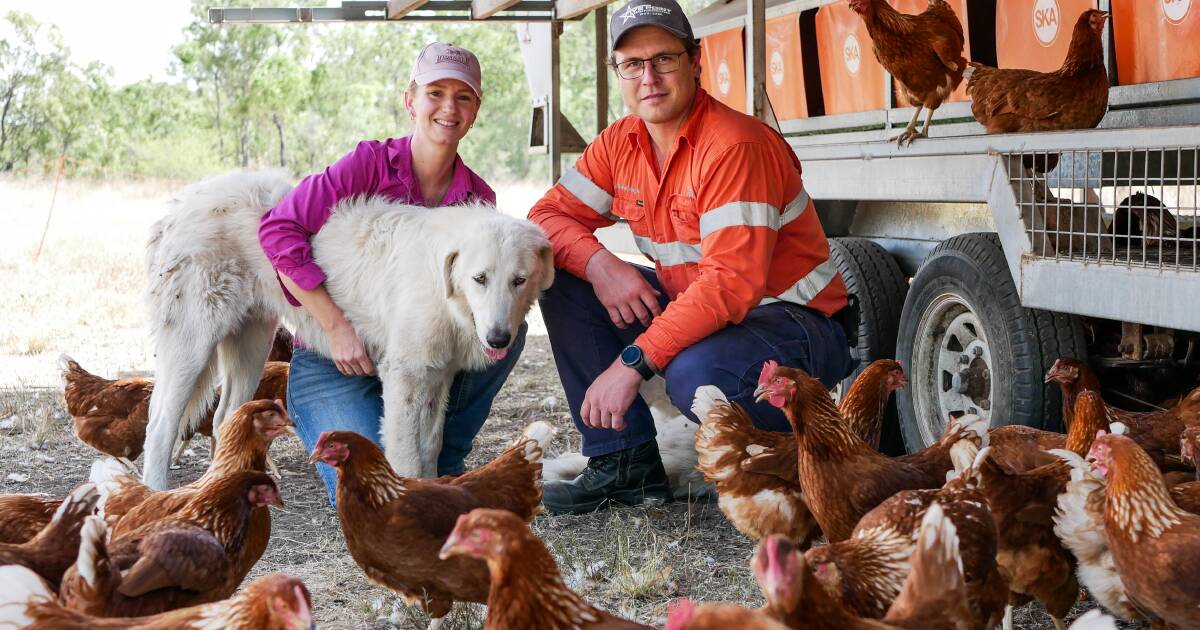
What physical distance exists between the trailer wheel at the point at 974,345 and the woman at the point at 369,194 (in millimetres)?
1954

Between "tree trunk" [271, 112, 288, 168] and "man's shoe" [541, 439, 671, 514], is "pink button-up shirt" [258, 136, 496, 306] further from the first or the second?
"tree trunk" [271, 112, 288, 168]

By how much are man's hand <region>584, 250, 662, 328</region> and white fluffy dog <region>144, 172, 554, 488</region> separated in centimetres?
24

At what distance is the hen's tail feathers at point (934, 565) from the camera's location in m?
2.51

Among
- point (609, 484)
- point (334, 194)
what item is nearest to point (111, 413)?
point (334, 194)

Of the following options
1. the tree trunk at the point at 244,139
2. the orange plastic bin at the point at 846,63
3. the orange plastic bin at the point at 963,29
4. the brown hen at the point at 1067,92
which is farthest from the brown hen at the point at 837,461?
the tree trunk at the point at 244,139

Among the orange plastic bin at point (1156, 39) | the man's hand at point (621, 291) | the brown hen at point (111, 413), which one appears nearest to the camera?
the man's hand at point (621, 291)

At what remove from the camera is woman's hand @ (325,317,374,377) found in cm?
500

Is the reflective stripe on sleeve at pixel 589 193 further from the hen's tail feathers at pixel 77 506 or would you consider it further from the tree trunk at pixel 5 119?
the tree trunk at pixel 5 119

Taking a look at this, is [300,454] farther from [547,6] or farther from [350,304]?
[547,6]

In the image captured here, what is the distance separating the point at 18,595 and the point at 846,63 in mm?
6346

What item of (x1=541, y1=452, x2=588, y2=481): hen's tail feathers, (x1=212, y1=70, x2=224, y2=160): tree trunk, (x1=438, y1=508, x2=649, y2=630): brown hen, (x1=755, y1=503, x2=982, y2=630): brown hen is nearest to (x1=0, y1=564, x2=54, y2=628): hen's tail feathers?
(x1=438, y1=508, x2=649, y2=630): brown hen

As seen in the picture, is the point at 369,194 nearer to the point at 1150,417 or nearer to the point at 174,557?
the point at 174,557

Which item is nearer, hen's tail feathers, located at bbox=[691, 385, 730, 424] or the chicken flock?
the chicken flock

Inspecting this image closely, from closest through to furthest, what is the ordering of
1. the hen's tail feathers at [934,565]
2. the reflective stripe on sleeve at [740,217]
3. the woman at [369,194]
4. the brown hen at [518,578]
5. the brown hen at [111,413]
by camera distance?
the brown hen at [518,578] < the hen's tail feathers at [934,565] < the reflective stripe on sleeve at [740,217] < the woman at [369,194] < the brown hen at [111,413]
